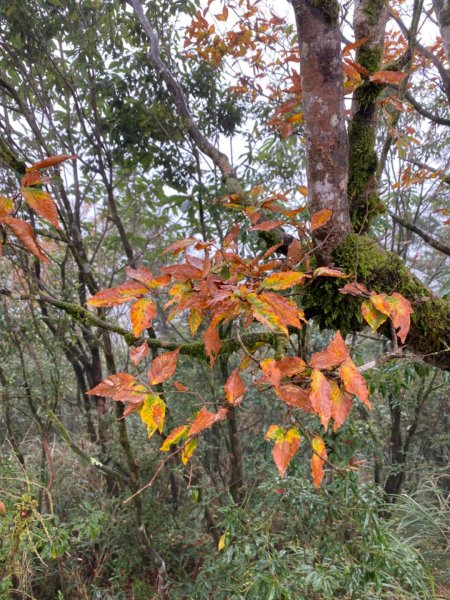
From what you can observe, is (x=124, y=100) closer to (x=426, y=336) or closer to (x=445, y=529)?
(x=426, y=336)

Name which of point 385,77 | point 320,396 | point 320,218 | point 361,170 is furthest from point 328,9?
point 320,396

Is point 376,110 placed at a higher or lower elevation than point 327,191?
higher

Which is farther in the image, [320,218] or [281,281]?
[320,218]

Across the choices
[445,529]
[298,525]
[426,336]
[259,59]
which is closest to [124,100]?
[259,59]

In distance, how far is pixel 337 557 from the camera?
1793 mm

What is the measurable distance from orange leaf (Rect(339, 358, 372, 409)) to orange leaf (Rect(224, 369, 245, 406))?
22 cm

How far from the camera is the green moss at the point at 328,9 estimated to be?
1.01 meters

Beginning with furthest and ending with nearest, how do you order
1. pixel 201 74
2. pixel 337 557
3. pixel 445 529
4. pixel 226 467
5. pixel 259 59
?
pixel 226 467 → pixel 259 59 → pixel 201 74 → pixel 445 529 → pixel 337 557

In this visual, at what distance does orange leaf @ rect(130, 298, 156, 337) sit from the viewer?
2.87 ft

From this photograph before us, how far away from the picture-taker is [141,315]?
2.89 feet

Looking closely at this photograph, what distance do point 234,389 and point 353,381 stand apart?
0.81 ft

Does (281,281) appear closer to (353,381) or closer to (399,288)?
(353,381)

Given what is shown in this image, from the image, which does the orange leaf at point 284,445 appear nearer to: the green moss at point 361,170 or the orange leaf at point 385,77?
the green moss at point 361,170

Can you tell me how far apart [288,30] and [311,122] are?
2.39m
